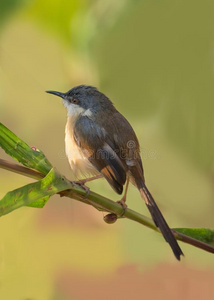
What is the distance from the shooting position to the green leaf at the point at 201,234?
1044mm

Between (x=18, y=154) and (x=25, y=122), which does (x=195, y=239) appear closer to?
(x=18, y=154)

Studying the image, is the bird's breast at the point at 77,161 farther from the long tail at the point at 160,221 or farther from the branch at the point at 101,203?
the branch at the point at 101,203

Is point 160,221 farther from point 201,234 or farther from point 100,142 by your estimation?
point 100,142

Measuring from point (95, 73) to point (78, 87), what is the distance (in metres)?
0.29

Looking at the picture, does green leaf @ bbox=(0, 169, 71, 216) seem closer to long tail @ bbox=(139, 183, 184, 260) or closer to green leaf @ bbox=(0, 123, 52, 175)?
green leaf @ bbox=(0, 123, 52, 175)

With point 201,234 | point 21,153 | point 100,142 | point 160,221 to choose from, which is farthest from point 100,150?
point 21,153

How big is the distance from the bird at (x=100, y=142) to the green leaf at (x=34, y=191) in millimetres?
569

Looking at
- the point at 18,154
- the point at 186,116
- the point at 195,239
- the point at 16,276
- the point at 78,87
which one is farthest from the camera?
the point at 78,87

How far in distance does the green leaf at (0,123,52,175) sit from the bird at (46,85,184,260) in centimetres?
59

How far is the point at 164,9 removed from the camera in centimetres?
164

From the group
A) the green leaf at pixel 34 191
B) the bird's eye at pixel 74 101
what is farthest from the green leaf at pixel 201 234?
the bird's eye at pixel 74 101

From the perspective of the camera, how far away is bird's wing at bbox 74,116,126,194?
154 centimetres

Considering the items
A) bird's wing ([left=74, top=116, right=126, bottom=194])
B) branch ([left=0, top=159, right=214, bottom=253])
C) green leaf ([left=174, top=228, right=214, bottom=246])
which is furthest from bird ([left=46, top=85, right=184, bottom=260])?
branch ([left=0, top=159, right=214, bottom=253])

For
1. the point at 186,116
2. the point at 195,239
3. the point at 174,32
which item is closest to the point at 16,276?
the point at 195,239
